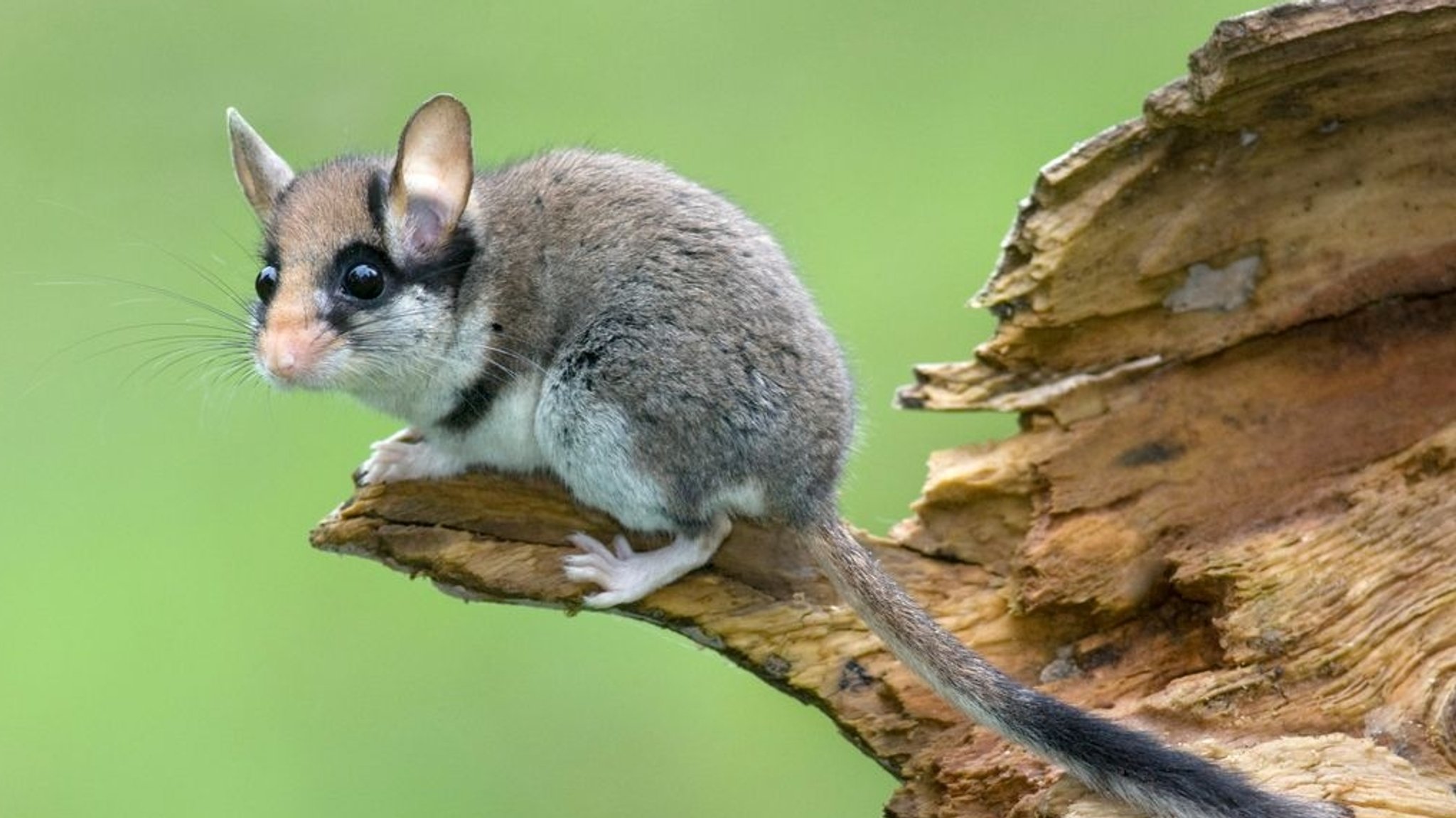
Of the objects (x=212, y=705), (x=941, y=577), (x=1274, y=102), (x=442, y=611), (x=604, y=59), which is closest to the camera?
(x=1274, y=102)

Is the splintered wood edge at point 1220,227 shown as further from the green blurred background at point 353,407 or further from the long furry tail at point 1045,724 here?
the green blurred background at point 353,407

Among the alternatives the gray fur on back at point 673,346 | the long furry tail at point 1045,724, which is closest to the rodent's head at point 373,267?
the gray fur on back at point 673,346

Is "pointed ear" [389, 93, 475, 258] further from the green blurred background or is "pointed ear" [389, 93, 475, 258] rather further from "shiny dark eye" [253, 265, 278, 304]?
the green blurred background

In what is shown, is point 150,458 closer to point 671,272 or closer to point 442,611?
point 442,611

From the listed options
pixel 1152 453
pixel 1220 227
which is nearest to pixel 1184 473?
pixel 1152 453

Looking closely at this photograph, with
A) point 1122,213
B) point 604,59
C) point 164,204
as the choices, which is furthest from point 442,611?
point 1122,213

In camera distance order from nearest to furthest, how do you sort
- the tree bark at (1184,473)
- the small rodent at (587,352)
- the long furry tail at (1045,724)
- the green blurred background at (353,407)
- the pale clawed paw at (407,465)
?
the long furry tail at (1045,724)
the tree bark at (1184,473)
the small rodent at (587,352)
the pale clawed paw at (407,465)
the green blurred background at (353,407)

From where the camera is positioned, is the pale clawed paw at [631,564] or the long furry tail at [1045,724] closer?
the long furry tail at [1045,724]

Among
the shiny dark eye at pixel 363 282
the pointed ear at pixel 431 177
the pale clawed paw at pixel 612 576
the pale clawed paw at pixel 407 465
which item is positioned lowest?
the pale clawed paw at pixel 612 576

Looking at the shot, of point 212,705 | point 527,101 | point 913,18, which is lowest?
point 212,705
